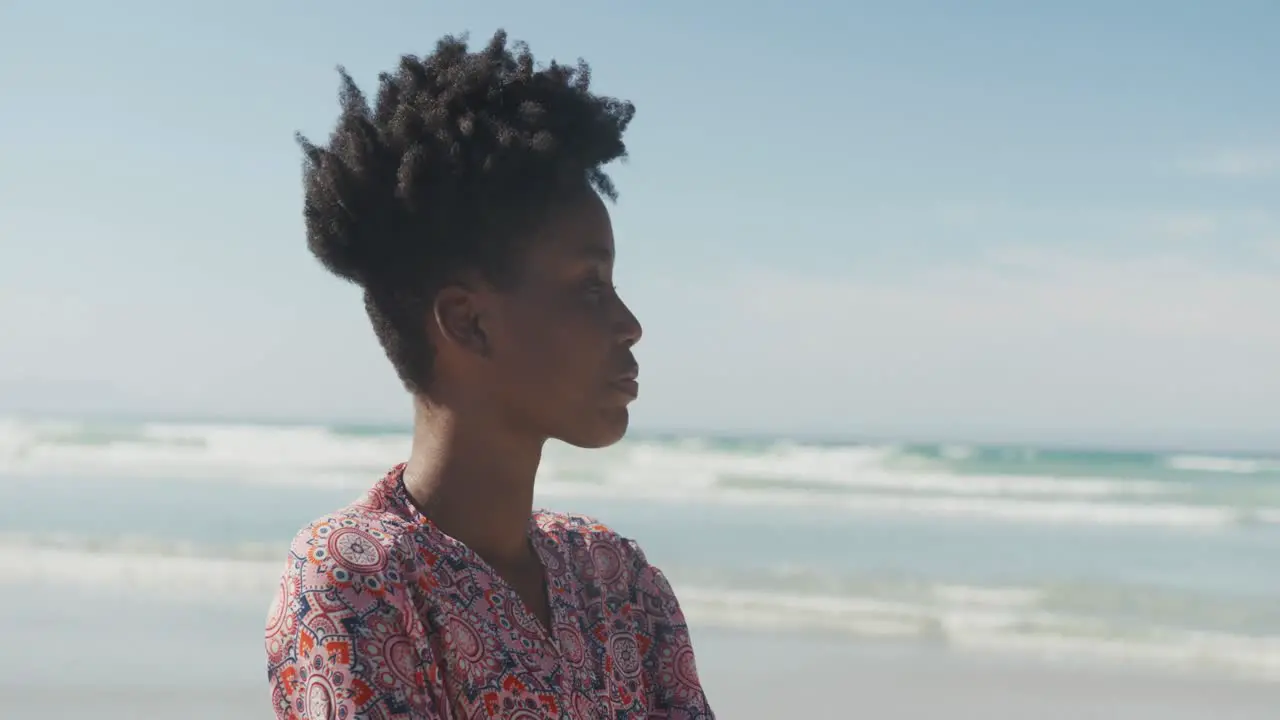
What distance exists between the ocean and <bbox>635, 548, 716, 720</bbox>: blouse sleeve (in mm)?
5032

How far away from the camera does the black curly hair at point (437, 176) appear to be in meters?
1.49

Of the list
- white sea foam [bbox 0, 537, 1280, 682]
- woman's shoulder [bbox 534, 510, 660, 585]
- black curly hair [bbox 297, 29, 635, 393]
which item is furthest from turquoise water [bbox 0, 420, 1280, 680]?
black curly hair [bbox 297, 29, 635, 393]

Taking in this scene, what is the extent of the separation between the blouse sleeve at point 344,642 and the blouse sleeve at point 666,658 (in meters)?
0.38

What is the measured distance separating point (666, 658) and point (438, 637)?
14.8 inches

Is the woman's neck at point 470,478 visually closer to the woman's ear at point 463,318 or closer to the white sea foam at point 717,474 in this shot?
the woman's ear at point 463,318

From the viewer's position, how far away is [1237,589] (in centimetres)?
1043

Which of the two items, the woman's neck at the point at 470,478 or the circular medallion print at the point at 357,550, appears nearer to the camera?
the circular medallion print at the point at 357,550

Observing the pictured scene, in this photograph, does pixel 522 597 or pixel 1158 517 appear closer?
pixel 522 597

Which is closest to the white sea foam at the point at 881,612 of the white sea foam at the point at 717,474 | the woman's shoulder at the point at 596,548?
the woman's shoulder at the point at 596,548

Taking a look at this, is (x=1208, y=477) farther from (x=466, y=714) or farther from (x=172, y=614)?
(x=466, y=714)

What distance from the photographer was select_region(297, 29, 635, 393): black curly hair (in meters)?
1.49

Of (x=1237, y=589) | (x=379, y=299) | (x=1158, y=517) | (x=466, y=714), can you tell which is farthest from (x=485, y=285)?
(x=1158, y=517)

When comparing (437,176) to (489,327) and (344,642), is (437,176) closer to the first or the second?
(489,327)

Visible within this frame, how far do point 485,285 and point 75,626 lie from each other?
271 inches
